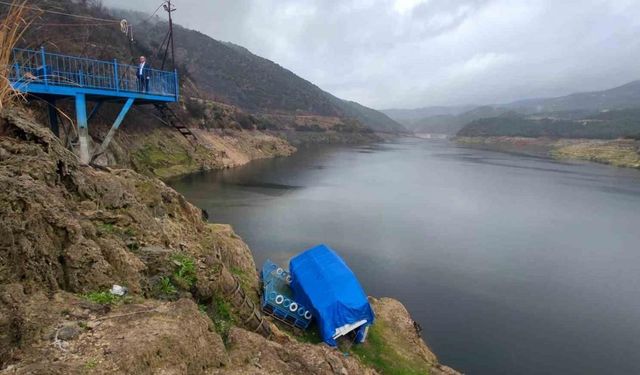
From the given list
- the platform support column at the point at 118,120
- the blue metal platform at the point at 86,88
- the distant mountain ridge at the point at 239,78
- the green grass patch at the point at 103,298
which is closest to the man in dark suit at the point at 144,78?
the blue metal platform at the point at 86,88

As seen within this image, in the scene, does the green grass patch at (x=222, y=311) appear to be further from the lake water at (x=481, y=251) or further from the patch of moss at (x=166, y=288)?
the lake water at (x=481, y=251)

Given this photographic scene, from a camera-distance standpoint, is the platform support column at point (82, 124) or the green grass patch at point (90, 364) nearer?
the green grass patch at point (90, 364)

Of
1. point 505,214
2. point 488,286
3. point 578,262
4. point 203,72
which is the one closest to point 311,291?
point 488,286

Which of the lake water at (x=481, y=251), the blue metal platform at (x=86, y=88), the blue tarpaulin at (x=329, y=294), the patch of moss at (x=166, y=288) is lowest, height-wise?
the lake water at (x=481, y=251)

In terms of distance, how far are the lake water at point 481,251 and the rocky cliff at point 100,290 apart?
1188cm

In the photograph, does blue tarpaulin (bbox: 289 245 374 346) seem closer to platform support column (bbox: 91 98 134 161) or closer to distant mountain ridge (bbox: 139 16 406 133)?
platform support column (bbox: 91 98 134 161)

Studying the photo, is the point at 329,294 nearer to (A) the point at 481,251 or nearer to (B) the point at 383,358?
(B) the point at 383,358

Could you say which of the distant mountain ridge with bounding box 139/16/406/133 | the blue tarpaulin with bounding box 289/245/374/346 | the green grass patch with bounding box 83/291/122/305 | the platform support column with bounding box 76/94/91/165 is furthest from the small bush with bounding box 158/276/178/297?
the distant mountain ridge with bounding box 139/16/406/133

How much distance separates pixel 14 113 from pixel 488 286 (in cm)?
2298

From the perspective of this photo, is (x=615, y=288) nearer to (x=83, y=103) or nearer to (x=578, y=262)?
(x=578, y=262)

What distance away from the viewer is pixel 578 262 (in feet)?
89.8

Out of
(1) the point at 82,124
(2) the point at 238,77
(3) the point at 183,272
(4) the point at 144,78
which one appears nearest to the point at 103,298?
(3) the point at 183,272

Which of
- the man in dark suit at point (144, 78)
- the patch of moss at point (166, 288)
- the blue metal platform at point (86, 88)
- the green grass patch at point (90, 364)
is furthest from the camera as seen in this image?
the man in dark suit at point (144, 78)

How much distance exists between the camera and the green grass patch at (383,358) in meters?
13.1
